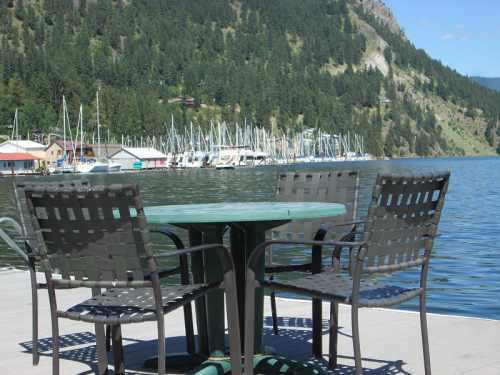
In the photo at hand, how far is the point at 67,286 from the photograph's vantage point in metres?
3.37

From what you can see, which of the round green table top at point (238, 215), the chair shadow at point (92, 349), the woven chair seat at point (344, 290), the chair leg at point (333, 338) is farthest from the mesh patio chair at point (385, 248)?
the chair shadow at point (92, 349)

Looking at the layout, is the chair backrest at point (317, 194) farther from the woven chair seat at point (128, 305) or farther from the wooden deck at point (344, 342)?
the woven chair seat at point (128, 305)

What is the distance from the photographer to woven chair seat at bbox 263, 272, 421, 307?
3.39m

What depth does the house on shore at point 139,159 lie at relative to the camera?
360ft

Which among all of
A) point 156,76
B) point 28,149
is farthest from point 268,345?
point 156,76

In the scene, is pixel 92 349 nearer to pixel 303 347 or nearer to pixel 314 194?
pixel 303 347

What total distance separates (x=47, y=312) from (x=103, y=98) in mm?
126880

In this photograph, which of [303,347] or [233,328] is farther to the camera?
[303,347]

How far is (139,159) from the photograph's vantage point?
11119 cm

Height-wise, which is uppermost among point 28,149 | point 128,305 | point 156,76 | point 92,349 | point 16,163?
point 156,76

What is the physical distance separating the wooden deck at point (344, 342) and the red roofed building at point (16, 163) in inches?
3604

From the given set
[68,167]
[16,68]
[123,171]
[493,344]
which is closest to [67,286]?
[493,344]

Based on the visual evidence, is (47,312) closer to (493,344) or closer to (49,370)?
(49,370)

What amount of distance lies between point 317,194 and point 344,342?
971mm
